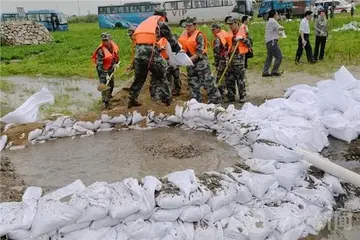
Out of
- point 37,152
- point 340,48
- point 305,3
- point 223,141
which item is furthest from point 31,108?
point 305,3

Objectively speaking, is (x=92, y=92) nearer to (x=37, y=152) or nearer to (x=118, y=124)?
(x=118, y=124)

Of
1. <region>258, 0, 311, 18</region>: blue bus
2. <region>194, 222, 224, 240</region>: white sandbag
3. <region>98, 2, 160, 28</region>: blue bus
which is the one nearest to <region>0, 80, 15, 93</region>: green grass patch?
<region>194, 222, 224, 240</region>: white sandbag

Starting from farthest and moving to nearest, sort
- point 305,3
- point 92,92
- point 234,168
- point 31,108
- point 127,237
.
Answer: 1. point 305,3
2. point 92,92
3. point 31,108
4. point 234,168
5. point 127,237

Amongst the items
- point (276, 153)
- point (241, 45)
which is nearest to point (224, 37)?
point (241, 45)

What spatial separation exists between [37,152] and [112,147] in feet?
2.59

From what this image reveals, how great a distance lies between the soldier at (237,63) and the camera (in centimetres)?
625

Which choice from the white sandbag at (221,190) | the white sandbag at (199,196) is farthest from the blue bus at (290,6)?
the white sandbag at (199,196)

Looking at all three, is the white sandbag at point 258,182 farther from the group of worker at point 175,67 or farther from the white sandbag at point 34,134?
the white sandbag at point 34,134

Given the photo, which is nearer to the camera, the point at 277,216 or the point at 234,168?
the point at 277,216

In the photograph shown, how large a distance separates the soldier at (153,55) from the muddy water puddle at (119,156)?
0.81 metres

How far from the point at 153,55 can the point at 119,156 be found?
1580 mm

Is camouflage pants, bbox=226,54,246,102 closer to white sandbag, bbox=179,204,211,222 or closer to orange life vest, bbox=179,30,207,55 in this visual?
orange life vest, bbox=179,30,207,55

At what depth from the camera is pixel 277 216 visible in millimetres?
3064

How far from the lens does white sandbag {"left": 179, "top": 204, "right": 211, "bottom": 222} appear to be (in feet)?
9.37
